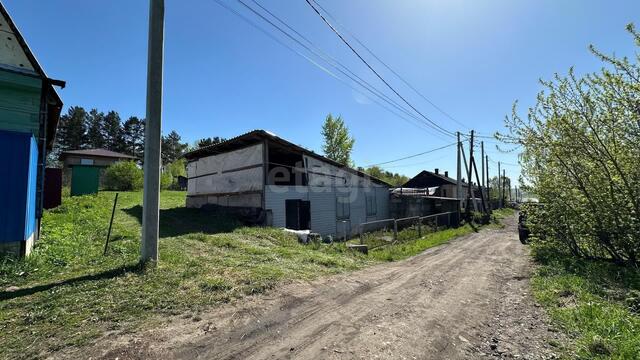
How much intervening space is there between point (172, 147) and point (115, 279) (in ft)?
228

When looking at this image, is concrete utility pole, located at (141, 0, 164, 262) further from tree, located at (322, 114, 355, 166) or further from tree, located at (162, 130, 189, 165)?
tree, located at (162, 130, 189, 165)

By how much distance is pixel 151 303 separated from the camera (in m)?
4.47

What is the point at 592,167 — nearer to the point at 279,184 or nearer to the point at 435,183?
the point at 279,184

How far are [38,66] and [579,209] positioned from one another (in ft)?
47.0

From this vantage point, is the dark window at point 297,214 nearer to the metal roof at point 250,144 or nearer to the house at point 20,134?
the metal roof at point 250,144

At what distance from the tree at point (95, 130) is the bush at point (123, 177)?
32831 millimetres

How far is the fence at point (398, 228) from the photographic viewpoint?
14.4 meters

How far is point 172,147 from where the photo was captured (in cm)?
6762

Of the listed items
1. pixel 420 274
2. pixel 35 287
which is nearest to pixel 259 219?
pixel 420 274

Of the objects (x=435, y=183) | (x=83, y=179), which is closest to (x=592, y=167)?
(x=83, y=179)

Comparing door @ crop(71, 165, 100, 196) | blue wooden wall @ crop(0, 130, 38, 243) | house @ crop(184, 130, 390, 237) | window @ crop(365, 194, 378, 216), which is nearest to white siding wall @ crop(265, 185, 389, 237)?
house @ crop(184, 130, 390, 237)

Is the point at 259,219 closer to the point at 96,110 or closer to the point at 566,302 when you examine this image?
the point at 566,302

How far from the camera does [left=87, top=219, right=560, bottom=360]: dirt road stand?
347 cm

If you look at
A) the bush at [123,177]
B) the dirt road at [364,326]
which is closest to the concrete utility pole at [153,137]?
the dirt road at [364,326]
